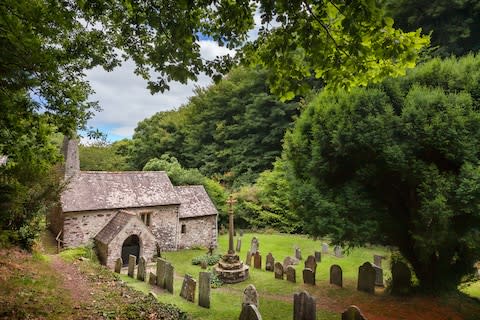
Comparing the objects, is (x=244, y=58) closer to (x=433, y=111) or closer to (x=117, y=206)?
(x=433, y=111)

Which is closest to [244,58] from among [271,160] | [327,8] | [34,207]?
[327,8]

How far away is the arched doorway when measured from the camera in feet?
65.2

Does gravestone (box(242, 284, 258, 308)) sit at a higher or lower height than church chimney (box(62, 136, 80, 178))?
lower

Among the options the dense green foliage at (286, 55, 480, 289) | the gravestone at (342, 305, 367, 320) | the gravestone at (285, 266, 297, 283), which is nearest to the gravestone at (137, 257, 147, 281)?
the gravestone at (285, 266, 297, 283)

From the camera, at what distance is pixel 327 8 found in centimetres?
397

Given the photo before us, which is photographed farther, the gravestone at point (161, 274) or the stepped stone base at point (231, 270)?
the stepped stone base at point (231, 270)

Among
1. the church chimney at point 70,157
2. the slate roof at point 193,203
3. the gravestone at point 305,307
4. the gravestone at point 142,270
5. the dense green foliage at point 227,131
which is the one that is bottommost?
the gravestone at point 142,270

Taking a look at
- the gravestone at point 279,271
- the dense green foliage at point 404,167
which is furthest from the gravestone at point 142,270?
the dense green foliage at point 404,167

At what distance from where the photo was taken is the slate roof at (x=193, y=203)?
82.6 ft

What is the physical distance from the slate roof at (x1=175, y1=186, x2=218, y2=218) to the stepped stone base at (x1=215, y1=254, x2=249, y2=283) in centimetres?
970

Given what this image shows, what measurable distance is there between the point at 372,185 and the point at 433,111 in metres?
3.04

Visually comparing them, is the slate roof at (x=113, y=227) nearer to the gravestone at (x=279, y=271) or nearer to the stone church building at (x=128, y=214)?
the stone church building at (x=128, y=214)

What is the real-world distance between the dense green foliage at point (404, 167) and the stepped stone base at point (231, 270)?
5700mm

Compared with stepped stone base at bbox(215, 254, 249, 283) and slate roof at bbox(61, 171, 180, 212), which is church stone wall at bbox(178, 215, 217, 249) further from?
stepped stone base at bbox(215, 254, 249, 283)
